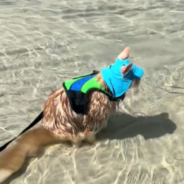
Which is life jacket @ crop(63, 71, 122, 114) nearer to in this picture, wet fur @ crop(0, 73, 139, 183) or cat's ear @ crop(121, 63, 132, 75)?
wet fur @ crop(0, 73, 139, 183)

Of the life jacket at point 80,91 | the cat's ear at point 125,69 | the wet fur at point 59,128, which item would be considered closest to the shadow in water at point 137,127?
the wet fur at point 59,128

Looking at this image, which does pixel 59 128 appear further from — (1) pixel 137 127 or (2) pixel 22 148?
(1) pixel 137 127

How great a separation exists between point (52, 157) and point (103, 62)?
5.74 feet

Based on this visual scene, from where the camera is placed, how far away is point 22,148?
3.42 m

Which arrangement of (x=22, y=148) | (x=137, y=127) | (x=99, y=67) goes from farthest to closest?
1. (x=99, y=67)
2. (x=137, y=127)
3. (x=22, y=148)

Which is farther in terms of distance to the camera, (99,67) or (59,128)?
(99,67)

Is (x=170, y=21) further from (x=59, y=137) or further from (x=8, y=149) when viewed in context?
(x=8, y=149)

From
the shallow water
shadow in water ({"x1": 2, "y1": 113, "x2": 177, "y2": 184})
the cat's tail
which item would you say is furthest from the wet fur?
shadow in water ({"x1": 2, "y1": 113, "x2": 177, "y2": 184})

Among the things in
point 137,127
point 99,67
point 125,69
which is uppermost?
point 125,69

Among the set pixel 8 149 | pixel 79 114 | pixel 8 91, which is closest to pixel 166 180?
pixel 79 114

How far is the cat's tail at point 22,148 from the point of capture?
10.7 feet

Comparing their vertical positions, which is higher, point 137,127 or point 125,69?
point 125,69

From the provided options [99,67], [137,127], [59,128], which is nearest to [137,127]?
[137,127]

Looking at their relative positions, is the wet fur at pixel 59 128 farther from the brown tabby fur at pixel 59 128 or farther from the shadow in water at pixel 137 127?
the shadow in water at pixel 137 127
